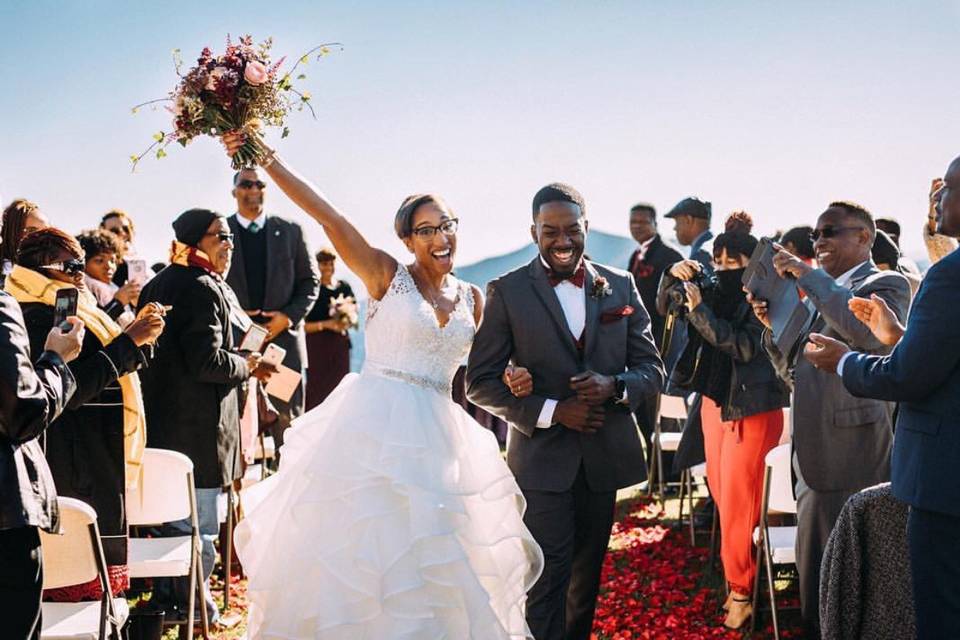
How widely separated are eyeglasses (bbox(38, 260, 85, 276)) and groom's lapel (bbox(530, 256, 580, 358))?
7.10 ft

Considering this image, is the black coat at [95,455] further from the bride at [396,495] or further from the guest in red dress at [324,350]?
the guest in red dress at [324,350]

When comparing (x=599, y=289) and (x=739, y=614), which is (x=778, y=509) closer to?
(x=739, y=614)

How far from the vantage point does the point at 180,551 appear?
16.9 feet

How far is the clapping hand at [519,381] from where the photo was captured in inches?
167

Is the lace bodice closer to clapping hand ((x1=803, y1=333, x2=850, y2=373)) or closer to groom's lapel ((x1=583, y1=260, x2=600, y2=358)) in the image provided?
groom's lapel ((x1=583, y1=260, x2=600, y2=358))

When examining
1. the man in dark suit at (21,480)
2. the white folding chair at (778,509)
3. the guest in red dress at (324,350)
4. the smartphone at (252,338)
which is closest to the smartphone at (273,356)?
the smartphone at (252,338)

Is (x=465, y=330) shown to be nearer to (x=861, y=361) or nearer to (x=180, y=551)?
(x=861, y=361)

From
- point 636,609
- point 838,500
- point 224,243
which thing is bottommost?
point 636,609

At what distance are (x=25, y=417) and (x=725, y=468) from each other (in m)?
4.18

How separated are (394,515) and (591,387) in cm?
107

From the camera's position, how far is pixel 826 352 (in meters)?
3.85

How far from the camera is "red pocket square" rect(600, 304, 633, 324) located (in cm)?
442

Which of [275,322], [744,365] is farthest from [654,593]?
[275,322]

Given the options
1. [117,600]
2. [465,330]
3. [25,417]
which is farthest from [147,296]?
[25,417]
